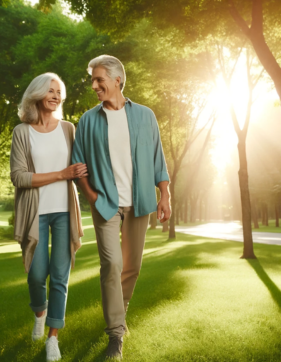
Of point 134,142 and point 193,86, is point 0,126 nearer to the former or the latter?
point 193,86

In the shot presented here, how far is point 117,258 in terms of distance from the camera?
4.03m

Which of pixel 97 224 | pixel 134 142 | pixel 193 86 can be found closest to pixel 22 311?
pixel 97 224

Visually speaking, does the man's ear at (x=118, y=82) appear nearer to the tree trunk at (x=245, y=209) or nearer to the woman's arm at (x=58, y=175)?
the woman's arm at (x=58, y=175)

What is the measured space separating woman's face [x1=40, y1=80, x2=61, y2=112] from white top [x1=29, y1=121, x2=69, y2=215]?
0.22 m

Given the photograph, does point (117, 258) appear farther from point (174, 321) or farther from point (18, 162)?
point (174, 321)

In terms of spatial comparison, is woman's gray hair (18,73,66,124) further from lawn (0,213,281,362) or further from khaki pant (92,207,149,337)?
lawn (0,213,281,362)

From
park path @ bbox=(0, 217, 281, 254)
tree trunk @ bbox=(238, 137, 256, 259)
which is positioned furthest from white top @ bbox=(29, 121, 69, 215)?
park path @ bbox=(0, 217, 281, 254)

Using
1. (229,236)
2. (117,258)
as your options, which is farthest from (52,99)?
(229,236)

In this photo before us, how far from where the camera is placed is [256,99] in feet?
48.8

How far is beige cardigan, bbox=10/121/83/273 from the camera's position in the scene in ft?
13.8

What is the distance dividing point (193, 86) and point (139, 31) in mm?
3645

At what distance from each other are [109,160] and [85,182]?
31 cm

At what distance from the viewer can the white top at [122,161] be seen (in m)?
4.20

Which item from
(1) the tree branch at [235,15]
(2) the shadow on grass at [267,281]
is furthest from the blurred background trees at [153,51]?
(2) the shadow on grass at [267,281]
